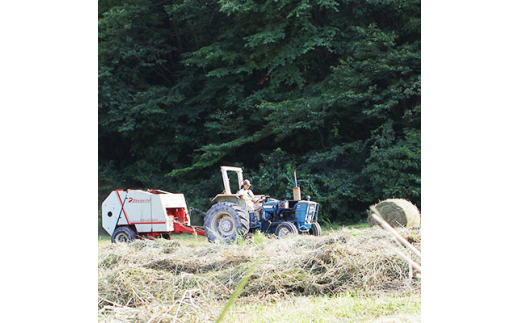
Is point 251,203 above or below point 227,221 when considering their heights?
above

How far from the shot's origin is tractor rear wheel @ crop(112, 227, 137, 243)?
6.11 m

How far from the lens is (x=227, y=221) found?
228 inches

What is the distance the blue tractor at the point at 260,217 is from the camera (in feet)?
18.7

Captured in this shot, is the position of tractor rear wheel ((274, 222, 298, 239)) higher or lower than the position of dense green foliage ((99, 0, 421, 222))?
lower

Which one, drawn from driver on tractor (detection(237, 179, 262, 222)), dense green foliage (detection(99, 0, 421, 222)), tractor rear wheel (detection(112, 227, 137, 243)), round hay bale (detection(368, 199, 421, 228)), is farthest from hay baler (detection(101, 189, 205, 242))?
dense green foliage (detection(99, 0, 421, 222))

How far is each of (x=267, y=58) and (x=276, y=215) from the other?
582 cm

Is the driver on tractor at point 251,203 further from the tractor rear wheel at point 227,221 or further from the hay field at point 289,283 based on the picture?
the hay field at point 289,283

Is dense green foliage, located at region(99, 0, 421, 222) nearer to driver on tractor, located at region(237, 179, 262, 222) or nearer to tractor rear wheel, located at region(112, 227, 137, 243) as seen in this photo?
driver on tractor, located at region(237, 179, 262, 222)

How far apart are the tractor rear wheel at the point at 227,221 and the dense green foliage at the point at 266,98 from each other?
141 inches

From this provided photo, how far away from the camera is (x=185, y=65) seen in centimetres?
1213

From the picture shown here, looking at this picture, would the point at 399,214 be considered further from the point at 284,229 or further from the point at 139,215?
the point at 139,215

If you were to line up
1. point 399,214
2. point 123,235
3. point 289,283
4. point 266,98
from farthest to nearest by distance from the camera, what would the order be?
1. point 266,98
2. point 399,214
3. point 123,235
4. point 289,283

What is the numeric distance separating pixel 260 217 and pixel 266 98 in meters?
5.43

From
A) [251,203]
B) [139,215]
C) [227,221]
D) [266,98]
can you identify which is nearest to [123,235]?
[139,215]
